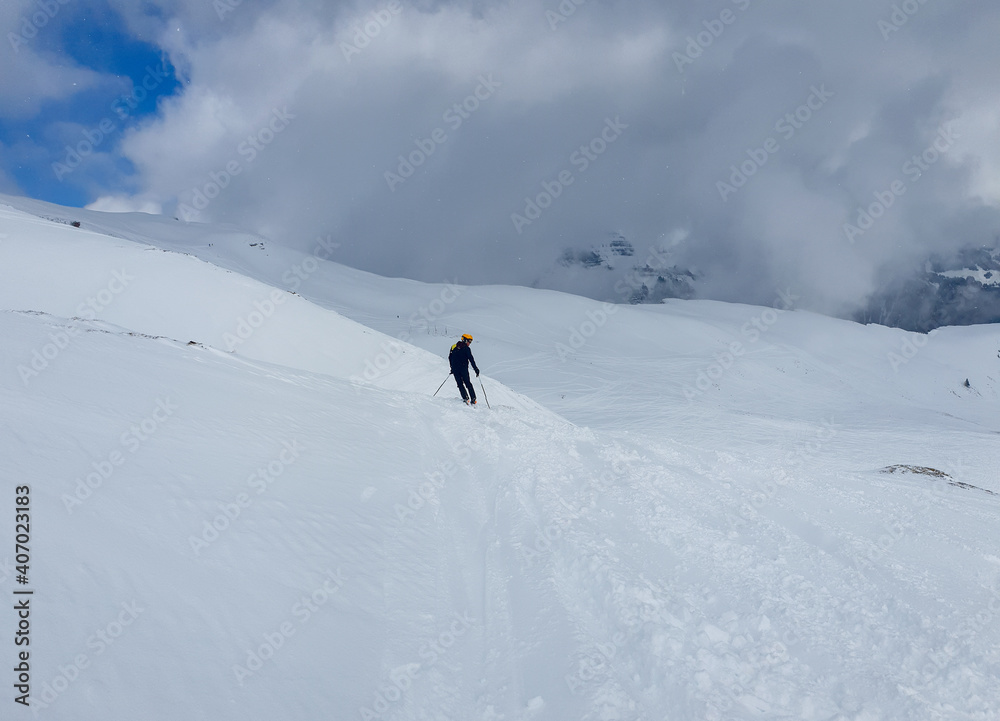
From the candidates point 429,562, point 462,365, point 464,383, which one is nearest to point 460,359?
point 462,365

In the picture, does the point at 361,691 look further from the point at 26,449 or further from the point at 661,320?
the point at 661,320

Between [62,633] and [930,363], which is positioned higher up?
[62,633]

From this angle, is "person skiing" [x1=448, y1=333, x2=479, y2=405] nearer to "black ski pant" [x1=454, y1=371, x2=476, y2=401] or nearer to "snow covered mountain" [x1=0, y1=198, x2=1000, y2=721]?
"black ski pant" [x1=454, y1=371, x2=476, y2=401]

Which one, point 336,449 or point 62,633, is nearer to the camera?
point 62,633

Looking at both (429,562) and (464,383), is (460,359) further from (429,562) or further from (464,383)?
(429,562)

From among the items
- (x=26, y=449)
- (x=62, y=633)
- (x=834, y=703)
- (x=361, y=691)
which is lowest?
(x=834, y=703)

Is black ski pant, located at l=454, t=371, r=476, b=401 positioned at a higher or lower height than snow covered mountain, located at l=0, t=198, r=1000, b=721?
higher

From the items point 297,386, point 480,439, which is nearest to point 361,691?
point 480,439

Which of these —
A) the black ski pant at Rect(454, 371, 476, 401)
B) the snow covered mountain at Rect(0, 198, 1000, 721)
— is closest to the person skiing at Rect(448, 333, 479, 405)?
the black ski pant at Rect(454, 371, 476, 401)

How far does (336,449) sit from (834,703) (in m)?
5.83

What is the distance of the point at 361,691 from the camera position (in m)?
3.12

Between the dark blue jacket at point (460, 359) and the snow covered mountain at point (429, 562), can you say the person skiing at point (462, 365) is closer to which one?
the dark blue jacket at point (460, 359)

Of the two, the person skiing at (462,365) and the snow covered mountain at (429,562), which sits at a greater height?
the person skiing at (462,365)

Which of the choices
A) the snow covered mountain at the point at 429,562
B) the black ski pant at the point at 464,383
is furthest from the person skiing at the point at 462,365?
the snow covered mountain at the point at 429,562
